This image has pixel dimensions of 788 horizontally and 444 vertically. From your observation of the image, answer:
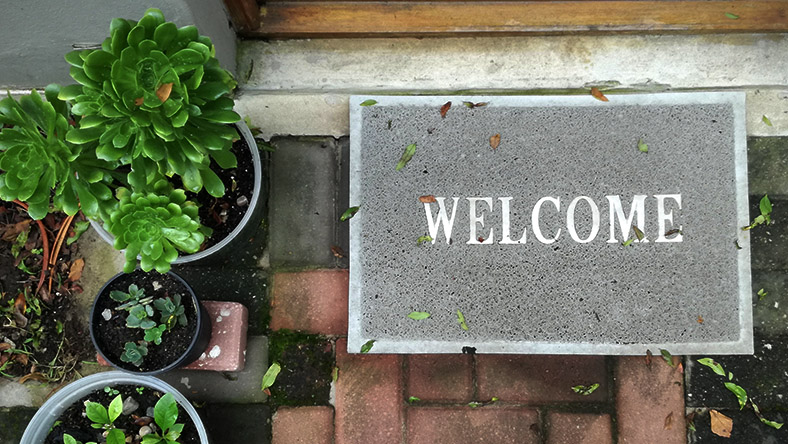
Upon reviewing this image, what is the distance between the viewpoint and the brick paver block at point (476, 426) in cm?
200

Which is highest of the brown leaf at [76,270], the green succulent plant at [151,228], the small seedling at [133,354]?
the green succulent plant at [151,228]

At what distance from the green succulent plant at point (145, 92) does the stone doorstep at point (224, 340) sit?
0.69 meters

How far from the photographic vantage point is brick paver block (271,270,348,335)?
2.06m

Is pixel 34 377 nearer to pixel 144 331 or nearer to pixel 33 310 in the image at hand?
pixel 33 310

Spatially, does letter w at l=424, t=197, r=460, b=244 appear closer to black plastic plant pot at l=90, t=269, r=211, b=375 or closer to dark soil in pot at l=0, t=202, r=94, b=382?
black plastic plant pot at l=90, t=269, r=211, b=375

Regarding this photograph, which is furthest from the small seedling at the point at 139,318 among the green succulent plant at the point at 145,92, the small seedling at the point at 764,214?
the small seedling at the point at 764,214

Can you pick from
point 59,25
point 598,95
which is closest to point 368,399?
point 598,95

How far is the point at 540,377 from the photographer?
202cm

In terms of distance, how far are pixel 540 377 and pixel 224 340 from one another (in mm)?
1204

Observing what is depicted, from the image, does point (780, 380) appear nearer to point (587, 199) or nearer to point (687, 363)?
point (687, 363)

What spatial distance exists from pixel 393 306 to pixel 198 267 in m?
0.78

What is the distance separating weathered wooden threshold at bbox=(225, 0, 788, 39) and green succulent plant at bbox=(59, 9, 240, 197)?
74 cm

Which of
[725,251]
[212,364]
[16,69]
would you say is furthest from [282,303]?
[725,251]

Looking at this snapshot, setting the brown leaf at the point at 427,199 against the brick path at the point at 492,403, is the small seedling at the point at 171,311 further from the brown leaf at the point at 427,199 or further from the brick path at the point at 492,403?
the brown leaf at the point at 427,199
